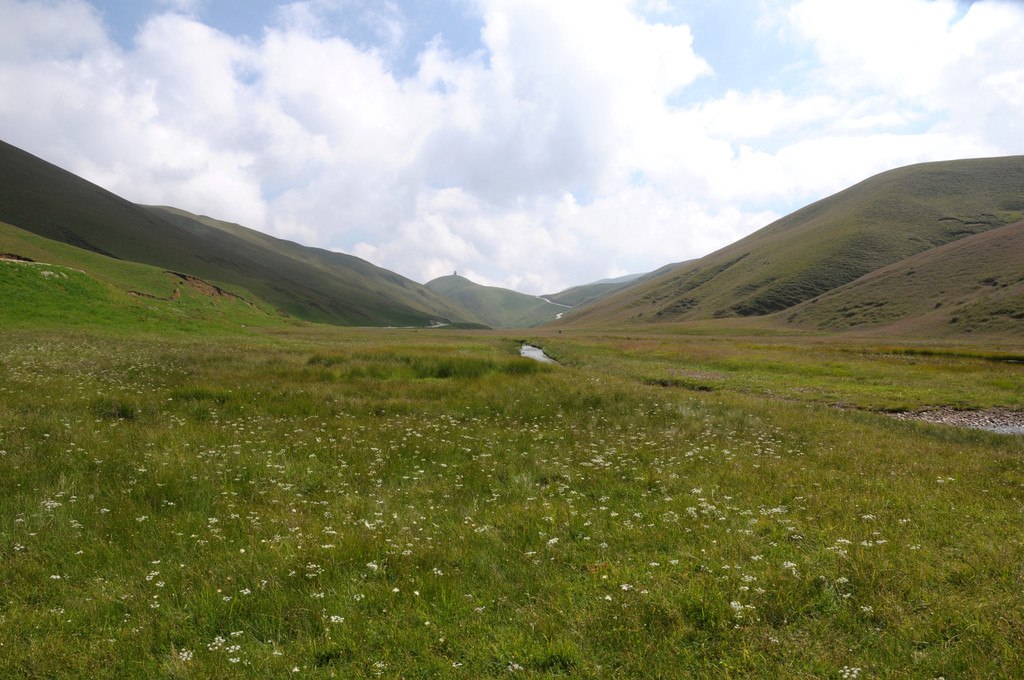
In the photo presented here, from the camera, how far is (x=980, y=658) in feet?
13.2

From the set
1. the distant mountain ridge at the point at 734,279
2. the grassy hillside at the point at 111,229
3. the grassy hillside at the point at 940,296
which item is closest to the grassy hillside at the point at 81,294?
the distant mountain ridge at the point at 734,279

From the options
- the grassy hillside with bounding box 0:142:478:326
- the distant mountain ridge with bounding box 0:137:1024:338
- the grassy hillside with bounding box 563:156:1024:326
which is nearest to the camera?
the distant mountain ridge with bounding box 0:137:1024:338

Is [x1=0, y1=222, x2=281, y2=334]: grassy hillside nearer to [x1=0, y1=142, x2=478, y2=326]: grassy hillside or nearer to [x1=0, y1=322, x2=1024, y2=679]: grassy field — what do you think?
[x1=0, y1=322, x2=1024, y2=679]: grassy field

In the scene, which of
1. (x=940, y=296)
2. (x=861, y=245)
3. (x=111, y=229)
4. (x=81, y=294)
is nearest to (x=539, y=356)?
(x=81, y=294)

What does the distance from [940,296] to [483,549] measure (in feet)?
511

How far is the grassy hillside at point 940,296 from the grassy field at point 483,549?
112 meters

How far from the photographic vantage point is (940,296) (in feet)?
375

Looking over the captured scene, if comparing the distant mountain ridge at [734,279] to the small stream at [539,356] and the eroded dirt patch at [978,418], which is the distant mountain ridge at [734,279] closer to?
the small stream at [539,356]

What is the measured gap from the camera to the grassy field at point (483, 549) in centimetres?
431

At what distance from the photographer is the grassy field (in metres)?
4.31

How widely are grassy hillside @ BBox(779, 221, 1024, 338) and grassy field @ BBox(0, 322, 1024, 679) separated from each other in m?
112

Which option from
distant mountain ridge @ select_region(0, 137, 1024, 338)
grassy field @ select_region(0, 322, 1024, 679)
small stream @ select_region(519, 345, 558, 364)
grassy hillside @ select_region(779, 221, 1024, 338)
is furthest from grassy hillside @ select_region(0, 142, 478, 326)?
grassy hillside @ select_region(779, 221, 1024, 338)

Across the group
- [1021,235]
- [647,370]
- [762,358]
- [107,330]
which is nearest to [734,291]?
[1021,235]

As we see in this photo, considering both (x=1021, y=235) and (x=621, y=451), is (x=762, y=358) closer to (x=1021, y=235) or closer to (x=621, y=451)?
(x=621, y=451)
